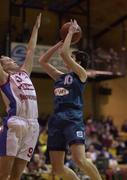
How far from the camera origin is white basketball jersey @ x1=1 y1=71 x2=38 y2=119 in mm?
4762

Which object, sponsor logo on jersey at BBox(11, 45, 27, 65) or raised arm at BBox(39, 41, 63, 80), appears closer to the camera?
raised arm at BBox(39, 41, 63, 80)

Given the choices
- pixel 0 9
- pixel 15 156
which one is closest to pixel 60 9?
pixel 0 9

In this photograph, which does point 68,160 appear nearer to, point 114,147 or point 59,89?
point 114,147

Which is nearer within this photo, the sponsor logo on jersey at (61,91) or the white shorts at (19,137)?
the white shorts at (19,137)

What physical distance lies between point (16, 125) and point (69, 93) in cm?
87

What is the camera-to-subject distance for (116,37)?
19.2 metres

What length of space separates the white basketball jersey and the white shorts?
2.7 inches

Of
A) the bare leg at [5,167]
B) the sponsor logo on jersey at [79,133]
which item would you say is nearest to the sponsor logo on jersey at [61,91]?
the sponsor logo on jersey at [79,133]

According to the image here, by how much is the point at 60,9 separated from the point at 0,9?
2237mm

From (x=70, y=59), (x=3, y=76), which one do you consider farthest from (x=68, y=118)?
(x=3, y=76)

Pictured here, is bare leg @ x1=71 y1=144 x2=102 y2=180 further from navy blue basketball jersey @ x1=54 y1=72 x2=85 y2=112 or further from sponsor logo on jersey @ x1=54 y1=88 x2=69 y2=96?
sponsor logo on jersey @ x1=54 y1=88 x2=69 y2=96

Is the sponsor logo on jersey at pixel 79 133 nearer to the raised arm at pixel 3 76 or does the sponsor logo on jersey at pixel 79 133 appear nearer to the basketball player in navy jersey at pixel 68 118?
the basketball player in navy jersey at pixel 68 118

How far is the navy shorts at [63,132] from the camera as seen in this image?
5211 mm

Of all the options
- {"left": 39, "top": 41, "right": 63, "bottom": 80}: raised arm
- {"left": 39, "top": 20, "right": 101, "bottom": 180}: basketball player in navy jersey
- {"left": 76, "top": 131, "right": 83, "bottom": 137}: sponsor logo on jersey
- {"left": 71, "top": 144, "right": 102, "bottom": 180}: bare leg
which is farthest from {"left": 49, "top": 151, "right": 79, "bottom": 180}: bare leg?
{"left": 39, "top": 41, "right": 63, "bottom": 80}: raised arm
